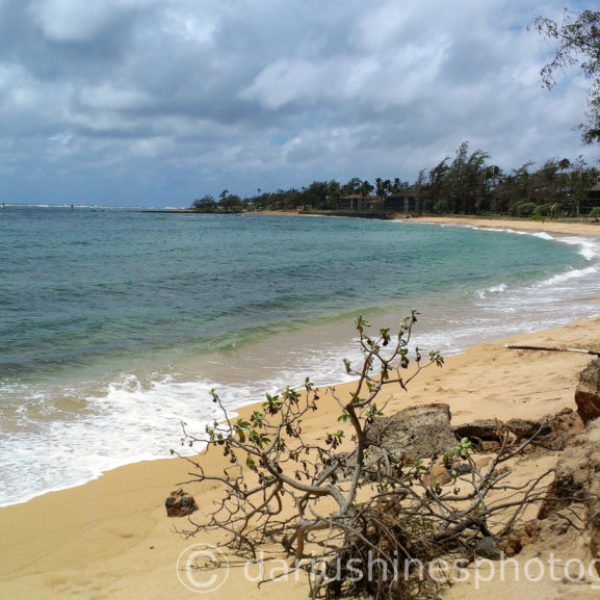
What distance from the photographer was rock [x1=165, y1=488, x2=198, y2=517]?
→ 4609 mm

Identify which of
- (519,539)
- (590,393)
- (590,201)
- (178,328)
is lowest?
(178,328)

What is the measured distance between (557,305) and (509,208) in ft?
270

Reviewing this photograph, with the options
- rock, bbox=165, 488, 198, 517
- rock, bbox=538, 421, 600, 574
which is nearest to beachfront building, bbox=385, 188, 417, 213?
rock, bbox=165, 488, 198, 517

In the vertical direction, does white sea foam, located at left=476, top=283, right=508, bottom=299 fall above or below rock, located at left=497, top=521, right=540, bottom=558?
below

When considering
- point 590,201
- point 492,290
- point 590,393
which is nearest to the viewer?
point 590,393

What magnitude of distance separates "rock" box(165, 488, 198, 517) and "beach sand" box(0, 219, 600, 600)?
78mm

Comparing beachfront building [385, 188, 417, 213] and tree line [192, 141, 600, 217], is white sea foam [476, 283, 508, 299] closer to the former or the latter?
tree line [192, 141, 600, 217]

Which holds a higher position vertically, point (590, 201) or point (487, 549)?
point (590, 201)

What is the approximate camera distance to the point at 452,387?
7.64 m

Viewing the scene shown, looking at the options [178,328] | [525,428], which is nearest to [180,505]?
[525,428]

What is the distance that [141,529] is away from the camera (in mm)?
4422

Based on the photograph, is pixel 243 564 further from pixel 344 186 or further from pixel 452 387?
pixel 344 186

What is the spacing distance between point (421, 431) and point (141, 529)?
2452 mm

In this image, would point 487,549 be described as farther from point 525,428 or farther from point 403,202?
point 403,202
